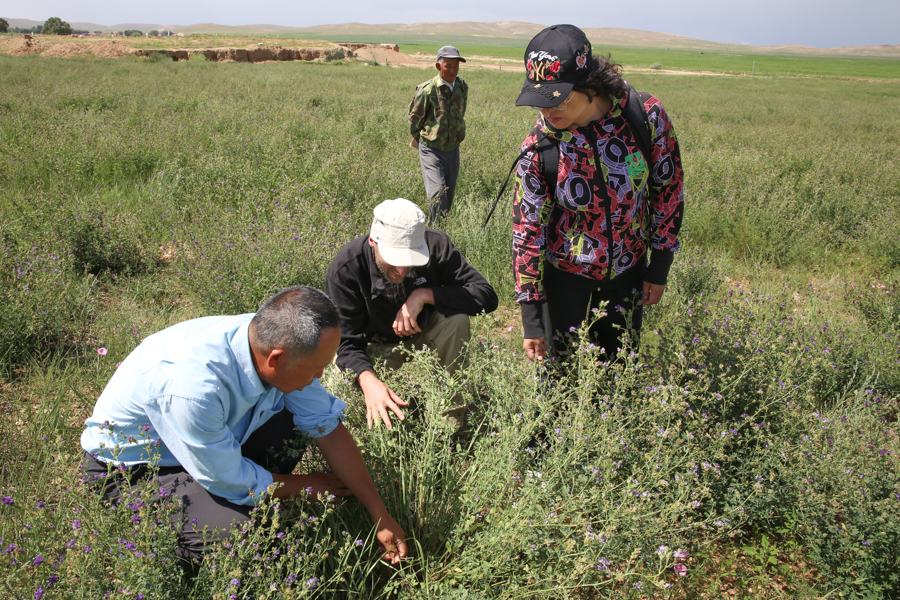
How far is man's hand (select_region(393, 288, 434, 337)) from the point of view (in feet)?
8.59

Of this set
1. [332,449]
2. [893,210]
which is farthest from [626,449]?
[893,210]

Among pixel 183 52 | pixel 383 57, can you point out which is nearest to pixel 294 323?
pixel 183 52

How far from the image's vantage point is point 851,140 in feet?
35.0

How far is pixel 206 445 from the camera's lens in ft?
5.34

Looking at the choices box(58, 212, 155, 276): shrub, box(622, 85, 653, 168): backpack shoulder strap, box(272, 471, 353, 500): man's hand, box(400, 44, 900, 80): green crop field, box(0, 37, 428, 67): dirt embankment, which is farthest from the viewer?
box(400, 44, 900, 80): green crop field

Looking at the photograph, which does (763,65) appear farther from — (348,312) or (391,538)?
(391,538)

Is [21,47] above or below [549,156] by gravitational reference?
above

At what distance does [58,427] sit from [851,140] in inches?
526

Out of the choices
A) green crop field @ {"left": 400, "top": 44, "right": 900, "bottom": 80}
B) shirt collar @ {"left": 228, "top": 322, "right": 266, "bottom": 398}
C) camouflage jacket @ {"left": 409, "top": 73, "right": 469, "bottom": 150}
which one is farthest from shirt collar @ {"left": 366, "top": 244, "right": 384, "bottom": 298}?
green crop field @ {"left": 400, "top": 44, "right": 900, "bottom": 80}

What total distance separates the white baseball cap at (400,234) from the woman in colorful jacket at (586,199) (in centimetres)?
43

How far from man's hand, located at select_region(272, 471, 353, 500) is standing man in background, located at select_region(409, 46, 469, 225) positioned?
11.2 ft

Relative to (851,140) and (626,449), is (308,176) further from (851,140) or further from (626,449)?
(851,140)

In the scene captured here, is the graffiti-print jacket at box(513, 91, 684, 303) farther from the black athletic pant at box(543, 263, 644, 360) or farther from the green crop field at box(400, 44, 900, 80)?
the green crop field at box(400, 44, 900, 80)

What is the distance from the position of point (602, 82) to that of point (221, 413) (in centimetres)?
177
